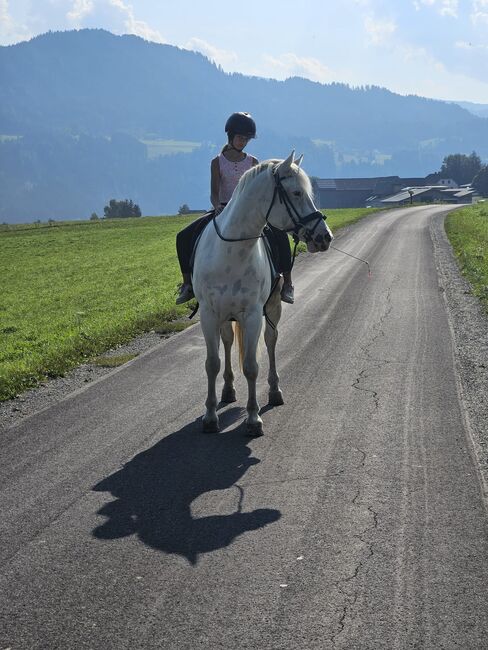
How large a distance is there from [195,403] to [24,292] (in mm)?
22631

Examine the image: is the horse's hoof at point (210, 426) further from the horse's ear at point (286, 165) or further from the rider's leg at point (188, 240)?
the horse's ear at point (286, 165)

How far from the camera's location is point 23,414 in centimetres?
1064

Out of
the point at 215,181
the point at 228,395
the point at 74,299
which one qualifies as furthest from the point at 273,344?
the point at 74,299

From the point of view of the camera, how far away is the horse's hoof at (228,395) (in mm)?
10734

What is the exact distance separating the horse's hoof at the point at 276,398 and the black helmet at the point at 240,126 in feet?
11.0

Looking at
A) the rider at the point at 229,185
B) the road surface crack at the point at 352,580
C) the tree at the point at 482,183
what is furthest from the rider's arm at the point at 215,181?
the tree at the point at 482,183

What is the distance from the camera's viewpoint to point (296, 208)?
8.40 metres

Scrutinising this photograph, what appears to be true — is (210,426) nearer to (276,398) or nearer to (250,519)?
(276,398)

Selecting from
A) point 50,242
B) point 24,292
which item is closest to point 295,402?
point 24,292

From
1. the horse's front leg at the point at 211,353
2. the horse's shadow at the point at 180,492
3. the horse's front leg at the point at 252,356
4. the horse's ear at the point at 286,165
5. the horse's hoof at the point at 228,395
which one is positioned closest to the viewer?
the horse's shadow at the point at 180,492

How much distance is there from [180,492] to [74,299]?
20.7 meters

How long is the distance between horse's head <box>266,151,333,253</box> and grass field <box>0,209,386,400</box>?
554 centimetres

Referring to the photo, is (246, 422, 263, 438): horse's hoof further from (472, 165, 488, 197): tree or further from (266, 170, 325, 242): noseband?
(472, 165, 488, 197): tree

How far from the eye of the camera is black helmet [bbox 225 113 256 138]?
995 centimetres
